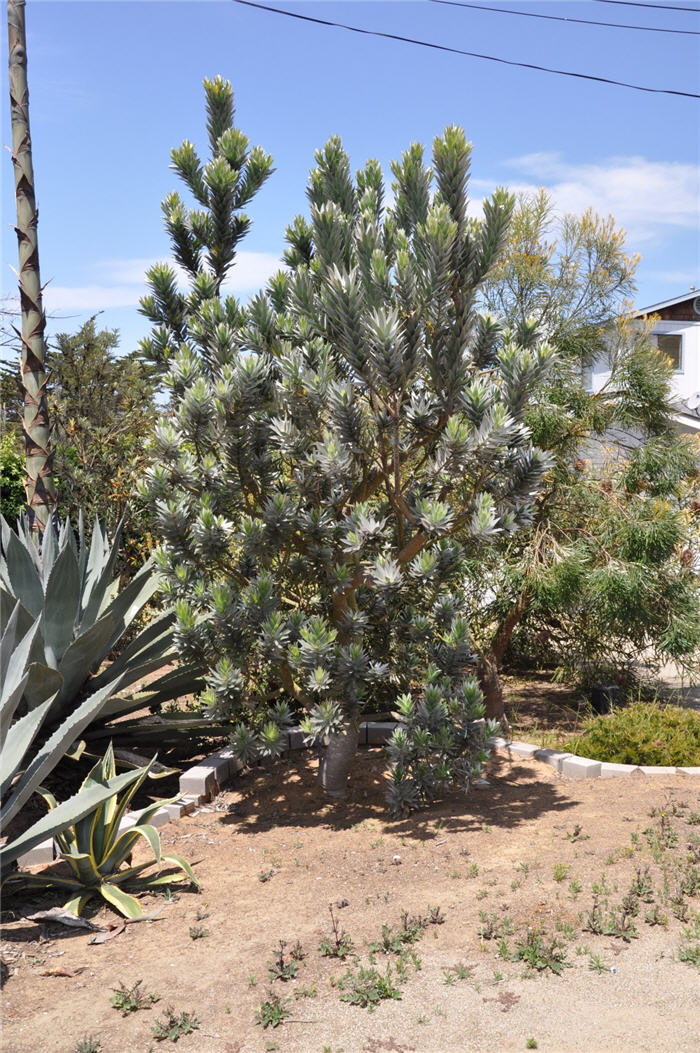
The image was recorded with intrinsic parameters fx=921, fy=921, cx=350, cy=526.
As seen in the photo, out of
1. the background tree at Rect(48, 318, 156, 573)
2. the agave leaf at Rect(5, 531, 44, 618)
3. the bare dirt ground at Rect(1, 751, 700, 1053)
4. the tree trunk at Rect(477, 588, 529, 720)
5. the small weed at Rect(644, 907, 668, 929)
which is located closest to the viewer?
the bare dirt ground at Rect(1, 751, 700, 1053)

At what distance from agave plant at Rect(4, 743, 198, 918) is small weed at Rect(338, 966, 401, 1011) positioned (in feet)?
3.98

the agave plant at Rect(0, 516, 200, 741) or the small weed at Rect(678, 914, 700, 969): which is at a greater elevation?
the agave plant at Rect(0, 516, 200, 741)

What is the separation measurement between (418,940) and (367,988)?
0.48 m

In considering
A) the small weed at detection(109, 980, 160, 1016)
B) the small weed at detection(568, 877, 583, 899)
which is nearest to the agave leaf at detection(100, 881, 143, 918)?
the small weed at detection(109, 980, 160, 1016)

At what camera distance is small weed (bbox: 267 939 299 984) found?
377 centimetres

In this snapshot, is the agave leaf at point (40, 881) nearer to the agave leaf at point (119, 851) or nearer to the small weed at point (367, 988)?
the agave leaf at point (119, 851)

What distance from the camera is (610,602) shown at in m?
7.16

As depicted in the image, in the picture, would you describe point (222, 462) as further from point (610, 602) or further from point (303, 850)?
point (610, 602)

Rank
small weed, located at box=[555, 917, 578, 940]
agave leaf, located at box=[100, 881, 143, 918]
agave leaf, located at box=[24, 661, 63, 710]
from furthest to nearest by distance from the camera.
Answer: agave leaf, located at box=[24, 661, 63, 710]
agave leaf, located at box=[100, 881, 143, 918]
small weed, located at box=[555, 917, 578, 940]

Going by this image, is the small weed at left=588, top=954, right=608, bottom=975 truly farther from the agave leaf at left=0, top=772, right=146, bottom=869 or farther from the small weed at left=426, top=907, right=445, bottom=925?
the agave leaf at left=0, top=772, right=146, bottom=869

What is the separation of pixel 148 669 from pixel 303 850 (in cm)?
191

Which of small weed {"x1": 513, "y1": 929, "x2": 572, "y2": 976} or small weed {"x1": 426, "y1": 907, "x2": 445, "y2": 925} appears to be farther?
small weed {"x1": 426, "y1": 907, "x2": 445, "y2": 925}

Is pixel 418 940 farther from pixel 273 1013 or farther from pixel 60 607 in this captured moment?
pixel 60 607

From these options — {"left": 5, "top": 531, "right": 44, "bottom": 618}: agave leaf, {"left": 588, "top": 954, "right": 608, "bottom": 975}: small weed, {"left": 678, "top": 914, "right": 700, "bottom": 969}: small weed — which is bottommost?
{"left": 588, "top": 954, "right": 608, "bottom": 975}: small weed
